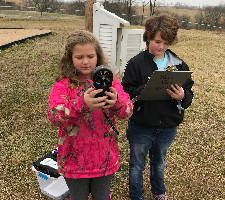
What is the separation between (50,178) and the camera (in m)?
2.68

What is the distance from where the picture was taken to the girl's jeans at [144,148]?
223cm

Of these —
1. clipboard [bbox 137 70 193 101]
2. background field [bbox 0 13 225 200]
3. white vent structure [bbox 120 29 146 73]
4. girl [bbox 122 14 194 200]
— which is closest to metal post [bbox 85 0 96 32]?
white vent structure [bbox 120 29 146 73]

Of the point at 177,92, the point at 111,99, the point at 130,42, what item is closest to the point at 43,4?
the point at 130,42

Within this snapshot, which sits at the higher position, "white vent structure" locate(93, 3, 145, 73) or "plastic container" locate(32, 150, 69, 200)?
"white vent structure" locate(93, 3, 145, 73)

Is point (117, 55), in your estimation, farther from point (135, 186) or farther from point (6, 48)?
point (6, 48)

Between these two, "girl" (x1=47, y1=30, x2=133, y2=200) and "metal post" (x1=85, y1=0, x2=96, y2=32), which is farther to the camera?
"metal post" (x1=85, y1=0, x2=96, y2=32)

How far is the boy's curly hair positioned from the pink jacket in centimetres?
64

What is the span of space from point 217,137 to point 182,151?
97 centimetres

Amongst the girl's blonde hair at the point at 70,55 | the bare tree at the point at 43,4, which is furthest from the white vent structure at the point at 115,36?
the bare tree at the point at 43,4

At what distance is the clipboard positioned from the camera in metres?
1.81

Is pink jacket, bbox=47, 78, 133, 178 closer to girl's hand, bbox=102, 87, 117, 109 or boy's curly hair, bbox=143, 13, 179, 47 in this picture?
girl's hand, bbox=102, 87, 117, 109

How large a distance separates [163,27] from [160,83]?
488mm

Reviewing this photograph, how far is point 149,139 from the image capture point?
224cm

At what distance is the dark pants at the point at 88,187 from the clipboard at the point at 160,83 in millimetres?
741
